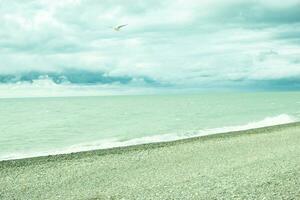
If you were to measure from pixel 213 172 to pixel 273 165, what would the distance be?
2.74 meters

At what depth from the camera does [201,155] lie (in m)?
23.3

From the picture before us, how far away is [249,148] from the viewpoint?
25.5 m

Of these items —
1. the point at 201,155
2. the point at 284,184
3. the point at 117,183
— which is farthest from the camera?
the point at 201,155

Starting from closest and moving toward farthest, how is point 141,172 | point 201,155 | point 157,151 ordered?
point 141,172
point 201,155
point 157,151

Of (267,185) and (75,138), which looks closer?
(267,185)

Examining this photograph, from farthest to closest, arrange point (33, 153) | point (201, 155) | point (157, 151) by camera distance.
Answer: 1. point (33, 153)
2. point (157, 151)
3. point (201, 155)

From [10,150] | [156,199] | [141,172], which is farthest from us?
[10,150]

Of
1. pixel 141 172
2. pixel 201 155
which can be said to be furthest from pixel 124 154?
pixel 141 172

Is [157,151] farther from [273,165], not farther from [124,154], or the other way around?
[273,165]

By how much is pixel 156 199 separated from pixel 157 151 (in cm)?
1112

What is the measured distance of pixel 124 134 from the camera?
43406 mm

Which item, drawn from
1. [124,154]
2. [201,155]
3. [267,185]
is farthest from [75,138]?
[267,185]

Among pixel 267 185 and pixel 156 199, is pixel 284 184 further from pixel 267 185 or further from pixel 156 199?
pixel 156 199

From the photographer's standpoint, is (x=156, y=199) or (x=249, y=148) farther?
(x=249, y=148)
